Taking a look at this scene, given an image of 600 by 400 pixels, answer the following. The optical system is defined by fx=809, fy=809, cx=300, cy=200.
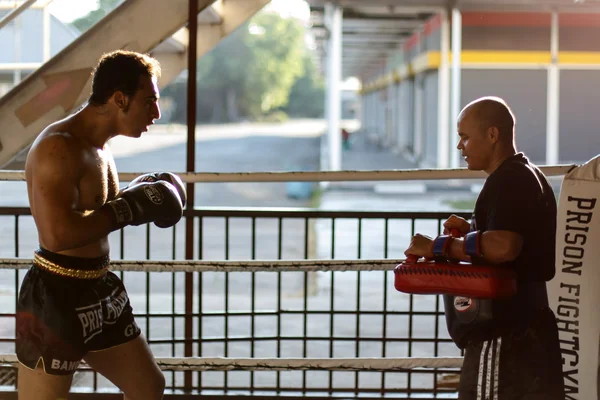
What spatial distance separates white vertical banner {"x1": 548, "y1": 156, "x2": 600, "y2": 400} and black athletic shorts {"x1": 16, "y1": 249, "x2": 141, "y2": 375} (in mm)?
1779

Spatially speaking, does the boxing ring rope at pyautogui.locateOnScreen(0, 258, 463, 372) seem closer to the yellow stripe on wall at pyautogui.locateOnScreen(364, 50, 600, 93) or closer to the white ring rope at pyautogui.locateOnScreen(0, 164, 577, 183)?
the white ring rope at pyautogui.locateOnScreen(0, 164, 577, 183)

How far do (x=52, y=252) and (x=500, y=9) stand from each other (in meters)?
16.1

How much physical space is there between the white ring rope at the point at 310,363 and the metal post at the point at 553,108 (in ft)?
50.3

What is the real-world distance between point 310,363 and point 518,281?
4.40 ft

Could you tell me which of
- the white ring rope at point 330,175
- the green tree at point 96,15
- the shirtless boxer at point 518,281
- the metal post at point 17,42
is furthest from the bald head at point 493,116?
the metal post at point 17,42

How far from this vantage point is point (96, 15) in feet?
16.1

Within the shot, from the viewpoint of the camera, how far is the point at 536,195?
93.7 inches

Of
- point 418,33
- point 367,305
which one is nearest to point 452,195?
point 418,33

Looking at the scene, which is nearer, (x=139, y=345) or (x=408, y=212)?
(x=139, y=345)

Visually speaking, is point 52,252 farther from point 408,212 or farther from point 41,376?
point 408,212

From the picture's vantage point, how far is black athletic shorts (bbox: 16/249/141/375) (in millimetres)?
2590

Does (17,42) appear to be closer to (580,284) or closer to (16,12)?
(16,12)

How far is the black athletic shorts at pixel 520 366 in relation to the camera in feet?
8.04

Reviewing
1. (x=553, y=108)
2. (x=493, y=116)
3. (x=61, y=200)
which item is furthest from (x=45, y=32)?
(x=553, y=108)
